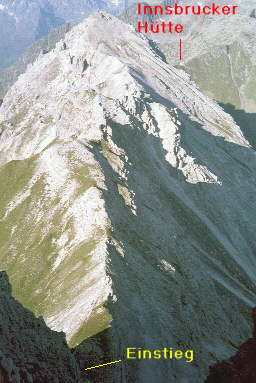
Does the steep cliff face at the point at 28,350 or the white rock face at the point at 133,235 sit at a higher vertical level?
the white rock face at the point at 133,235

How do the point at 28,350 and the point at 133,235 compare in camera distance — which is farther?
the point at 133,235

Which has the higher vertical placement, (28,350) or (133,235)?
(133,235)

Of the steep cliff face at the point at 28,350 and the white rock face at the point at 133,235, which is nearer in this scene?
the steep cliff face at the point at 28,350

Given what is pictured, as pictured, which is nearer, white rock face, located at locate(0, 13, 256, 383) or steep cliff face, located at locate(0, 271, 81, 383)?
steep cliff face, located at locate(0, 271, 81, 383)

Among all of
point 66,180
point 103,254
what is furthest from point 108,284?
point 66,180
